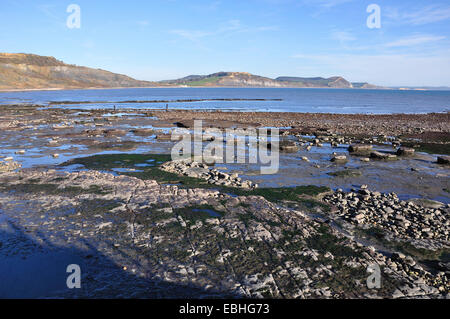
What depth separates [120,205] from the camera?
10.2m

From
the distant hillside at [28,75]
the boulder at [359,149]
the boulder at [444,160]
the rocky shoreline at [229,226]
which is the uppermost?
the distant hillside at [28,75]

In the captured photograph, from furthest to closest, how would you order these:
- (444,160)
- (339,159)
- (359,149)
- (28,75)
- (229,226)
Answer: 1. (28,75)
2. (359,149)
3. (339,159)
4. (444,160)
5. (229,226)

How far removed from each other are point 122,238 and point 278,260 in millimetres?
4082

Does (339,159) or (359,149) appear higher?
(359,149)

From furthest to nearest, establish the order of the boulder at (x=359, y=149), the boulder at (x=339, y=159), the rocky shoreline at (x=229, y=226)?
the boulder at (x=359, y=149) < the boulder at (x=339, y=159) < the rocky shoreline at (x=229, y=226)

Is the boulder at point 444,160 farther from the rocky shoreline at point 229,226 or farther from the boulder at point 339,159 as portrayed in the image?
the boulder at point 339,159

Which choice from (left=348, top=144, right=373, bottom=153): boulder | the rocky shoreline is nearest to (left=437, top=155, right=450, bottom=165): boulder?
the rocky shoreline

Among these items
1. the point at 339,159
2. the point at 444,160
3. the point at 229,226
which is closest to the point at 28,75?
the point at 339,159

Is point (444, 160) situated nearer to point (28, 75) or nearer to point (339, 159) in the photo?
point (339, 159)

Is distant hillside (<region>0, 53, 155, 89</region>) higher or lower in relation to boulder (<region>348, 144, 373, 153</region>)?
higher

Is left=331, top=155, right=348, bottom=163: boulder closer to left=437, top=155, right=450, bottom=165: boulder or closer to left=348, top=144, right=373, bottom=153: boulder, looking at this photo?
left=348, top=144, right=373, bottom=153: boulder

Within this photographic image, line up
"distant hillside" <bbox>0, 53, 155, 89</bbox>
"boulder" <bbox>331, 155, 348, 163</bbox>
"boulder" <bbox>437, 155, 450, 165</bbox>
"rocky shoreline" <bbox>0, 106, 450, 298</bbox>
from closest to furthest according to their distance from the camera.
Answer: "rocky shoreline" <bbox>0, 106, 450, 298</bbox> → "boulder" <bbox>437, 155, 450, 165</bbox> → "boulder" <bbox>331, 155, 348, 163</bbox> → "distant hillside" <bbox>0, 53, 155, 89</bbox>

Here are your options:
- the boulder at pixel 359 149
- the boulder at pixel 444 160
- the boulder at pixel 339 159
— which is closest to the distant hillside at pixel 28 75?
the boulder at pixel 359 149
